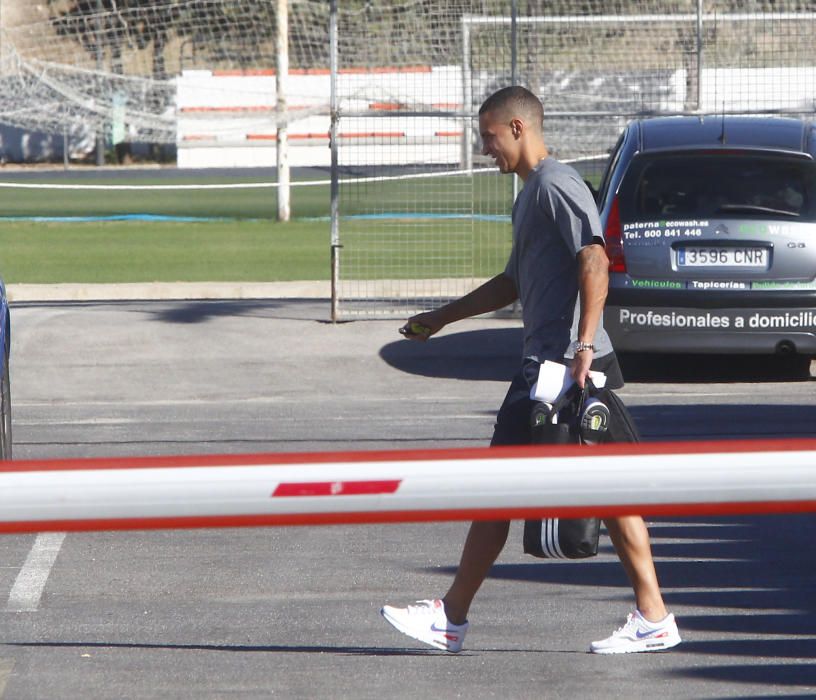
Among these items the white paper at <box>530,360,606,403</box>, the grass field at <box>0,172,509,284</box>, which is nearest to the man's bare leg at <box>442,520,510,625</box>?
the white paper at <box>530,360,606,403</box>

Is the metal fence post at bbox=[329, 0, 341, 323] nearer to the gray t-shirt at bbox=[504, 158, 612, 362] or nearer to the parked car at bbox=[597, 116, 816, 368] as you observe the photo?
the parked car at bbox=[597, 116, 816, 368]

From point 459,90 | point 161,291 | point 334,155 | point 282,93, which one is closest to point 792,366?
point 334,155

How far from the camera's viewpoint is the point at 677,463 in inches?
95.3

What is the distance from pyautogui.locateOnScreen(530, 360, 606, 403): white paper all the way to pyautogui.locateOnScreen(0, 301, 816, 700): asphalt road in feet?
2.59

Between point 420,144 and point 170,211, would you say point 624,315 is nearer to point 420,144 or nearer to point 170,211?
point 420,144

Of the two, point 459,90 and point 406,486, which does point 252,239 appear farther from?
point 406,486

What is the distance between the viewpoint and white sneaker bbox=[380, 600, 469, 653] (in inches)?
191

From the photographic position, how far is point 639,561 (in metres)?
4.87

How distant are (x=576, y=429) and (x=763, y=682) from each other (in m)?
0.97

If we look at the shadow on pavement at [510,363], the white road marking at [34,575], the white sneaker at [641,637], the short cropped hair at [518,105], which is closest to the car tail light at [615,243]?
the shadow on pavement at [510,363]

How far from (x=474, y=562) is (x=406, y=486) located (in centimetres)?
255

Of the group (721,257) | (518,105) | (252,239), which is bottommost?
(252,239)

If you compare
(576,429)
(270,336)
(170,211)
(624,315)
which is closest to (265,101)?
(170,211)

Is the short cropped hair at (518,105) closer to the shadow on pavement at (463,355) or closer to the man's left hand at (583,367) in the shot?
the man's left hand at (583,367)
